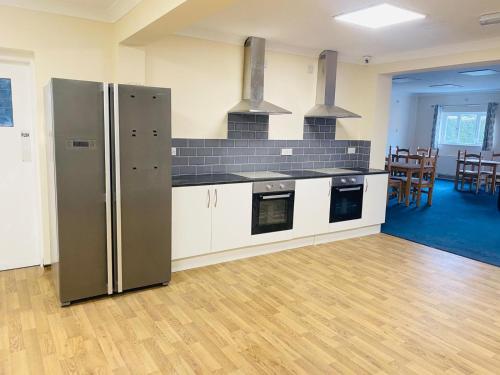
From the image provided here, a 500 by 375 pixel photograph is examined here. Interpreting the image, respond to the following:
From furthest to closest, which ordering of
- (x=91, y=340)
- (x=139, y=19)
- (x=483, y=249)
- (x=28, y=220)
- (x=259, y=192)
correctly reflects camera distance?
(x=483, y=249), (x=259, y=192), (x=28, y=220), (x=139, y=19), (x=91, y=340)

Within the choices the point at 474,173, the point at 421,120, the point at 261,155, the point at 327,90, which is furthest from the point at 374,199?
the point at 421,120

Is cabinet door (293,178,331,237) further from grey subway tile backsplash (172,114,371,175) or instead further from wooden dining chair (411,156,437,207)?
wooden dining chair (411,156,437,207)

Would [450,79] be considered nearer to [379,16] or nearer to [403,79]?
[403,79]

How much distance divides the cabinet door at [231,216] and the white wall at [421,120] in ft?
27.0

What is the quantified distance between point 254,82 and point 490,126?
8289mm

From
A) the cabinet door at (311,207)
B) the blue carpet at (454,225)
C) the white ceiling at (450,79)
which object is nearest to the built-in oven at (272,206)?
the cabinet door at (311,207)

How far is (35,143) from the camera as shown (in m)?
3.47

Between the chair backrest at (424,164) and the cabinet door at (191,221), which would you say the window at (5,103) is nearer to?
the cabinet door at (191,221)

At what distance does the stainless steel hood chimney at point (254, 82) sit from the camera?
410 centimetres

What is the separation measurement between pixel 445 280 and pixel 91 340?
3137mm

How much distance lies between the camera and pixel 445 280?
3.59 meters

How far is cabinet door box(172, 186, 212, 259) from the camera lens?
3.45m

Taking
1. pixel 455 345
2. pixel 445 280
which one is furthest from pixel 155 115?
pixel 445 280

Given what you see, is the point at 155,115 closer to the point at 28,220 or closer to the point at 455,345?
the point at 28,220
